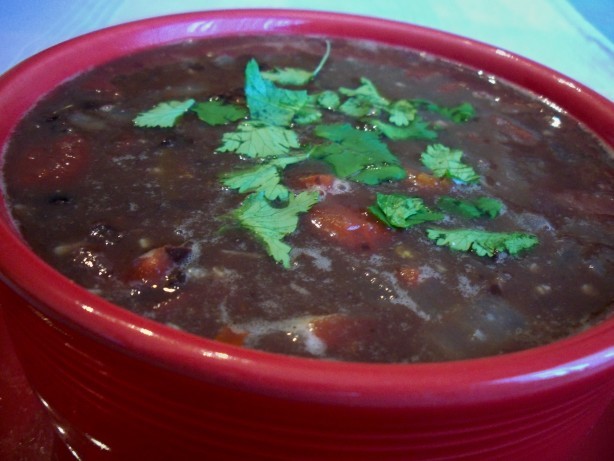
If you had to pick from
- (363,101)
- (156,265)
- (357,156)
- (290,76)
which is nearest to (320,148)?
(357,156)

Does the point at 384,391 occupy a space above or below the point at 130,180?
above

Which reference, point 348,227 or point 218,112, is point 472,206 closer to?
point 348,227

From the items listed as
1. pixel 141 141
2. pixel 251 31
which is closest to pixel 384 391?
pixel 141 141

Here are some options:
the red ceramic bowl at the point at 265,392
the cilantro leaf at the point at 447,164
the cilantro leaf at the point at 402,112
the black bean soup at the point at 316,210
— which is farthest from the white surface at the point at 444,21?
the red ceramic bowl at the point at 265,392

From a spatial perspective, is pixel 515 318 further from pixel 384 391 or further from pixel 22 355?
pixel 22 355

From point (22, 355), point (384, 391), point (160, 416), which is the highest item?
point (384, 391)

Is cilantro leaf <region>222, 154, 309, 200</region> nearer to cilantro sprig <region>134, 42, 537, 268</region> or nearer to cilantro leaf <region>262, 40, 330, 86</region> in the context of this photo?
cilantro sprig <region>134, 42, 537, 268</region>

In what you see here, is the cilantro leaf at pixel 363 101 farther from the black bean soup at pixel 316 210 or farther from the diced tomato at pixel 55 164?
the diced tomato at pixel 55 164
